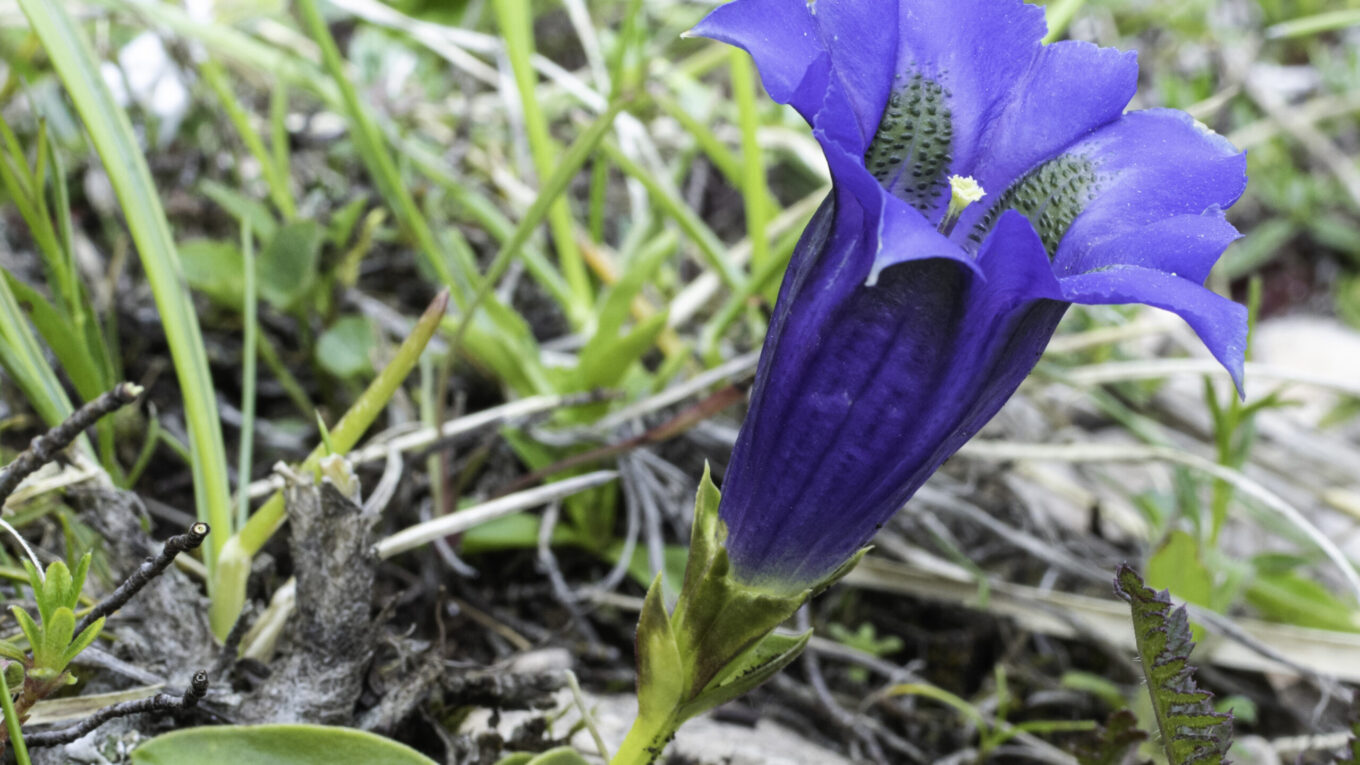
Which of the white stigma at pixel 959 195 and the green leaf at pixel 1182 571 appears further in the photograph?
the green leaf at pixel 1182 571

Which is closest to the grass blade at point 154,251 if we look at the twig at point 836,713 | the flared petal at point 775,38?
the flared petal at point 775,38

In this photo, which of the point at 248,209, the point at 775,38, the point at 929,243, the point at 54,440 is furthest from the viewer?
the point at 248,209

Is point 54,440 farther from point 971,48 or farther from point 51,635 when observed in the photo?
point 971,48

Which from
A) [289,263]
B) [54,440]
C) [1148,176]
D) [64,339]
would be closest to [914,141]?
[1148,176]

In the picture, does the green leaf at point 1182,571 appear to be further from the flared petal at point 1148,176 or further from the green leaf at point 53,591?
the green leaf at point 53,591

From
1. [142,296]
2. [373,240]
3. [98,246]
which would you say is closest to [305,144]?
[373,240]

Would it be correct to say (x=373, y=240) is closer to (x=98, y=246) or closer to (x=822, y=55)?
(x=98, y=246)

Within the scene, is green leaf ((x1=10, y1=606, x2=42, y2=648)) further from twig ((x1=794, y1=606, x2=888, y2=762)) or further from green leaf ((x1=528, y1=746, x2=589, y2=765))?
twig ((x1=794, y1=606, x2=888, y2=762))
